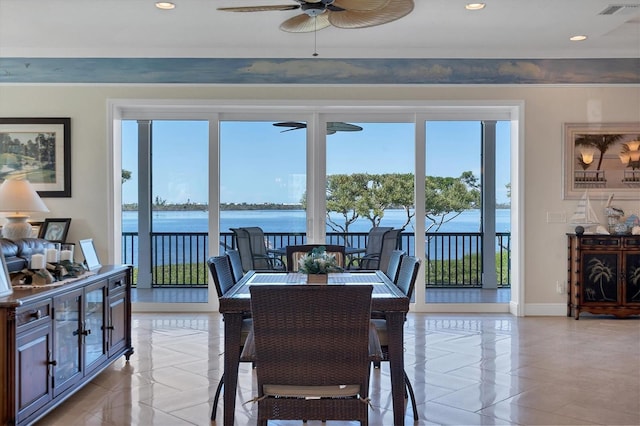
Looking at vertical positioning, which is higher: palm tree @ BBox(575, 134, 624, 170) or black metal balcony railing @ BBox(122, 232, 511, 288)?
palm tree @ BBox(575, 134, 624, 170)

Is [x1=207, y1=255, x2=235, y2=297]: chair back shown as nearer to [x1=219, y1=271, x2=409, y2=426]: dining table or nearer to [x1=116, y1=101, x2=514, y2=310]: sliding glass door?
[x1=219, y1=271, x2=409, y2=426]: dining table

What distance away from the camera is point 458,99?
20.6 ft

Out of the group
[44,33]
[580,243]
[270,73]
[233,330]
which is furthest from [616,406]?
[44,33]

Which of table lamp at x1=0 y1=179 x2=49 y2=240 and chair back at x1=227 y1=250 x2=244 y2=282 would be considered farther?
table lamp at x1=0 y1=179 x2=49 y2=240

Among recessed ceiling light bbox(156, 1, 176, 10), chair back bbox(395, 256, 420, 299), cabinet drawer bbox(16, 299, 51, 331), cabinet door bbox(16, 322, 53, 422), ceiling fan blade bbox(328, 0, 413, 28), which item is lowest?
cabinet door bbox(16, 322, 53, 422)

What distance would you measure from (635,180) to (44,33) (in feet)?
21.9

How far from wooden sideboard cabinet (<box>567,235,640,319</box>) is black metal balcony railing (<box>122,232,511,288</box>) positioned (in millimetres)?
900

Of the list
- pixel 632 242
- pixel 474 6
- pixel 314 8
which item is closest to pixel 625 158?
pixel 632 242

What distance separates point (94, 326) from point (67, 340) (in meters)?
0.39

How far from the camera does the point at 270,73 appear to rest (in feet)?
20.5

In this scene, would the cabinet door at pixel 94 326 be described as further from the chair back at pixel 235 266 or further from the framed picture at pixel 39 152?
the framed picture at pixel 39 152

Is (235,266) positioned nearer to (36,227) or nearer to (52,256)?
(52,256)

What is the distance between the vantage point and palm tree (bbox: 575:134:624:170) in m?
6.25

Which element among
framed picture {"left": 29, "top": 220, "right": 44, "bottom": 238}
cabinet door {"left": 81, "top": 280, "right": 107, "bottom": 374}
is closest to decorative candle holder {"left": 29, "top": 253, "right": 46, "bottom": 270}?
cabinet door {"left": 81, "top": 280, "right": 107, "bottom": 374}
